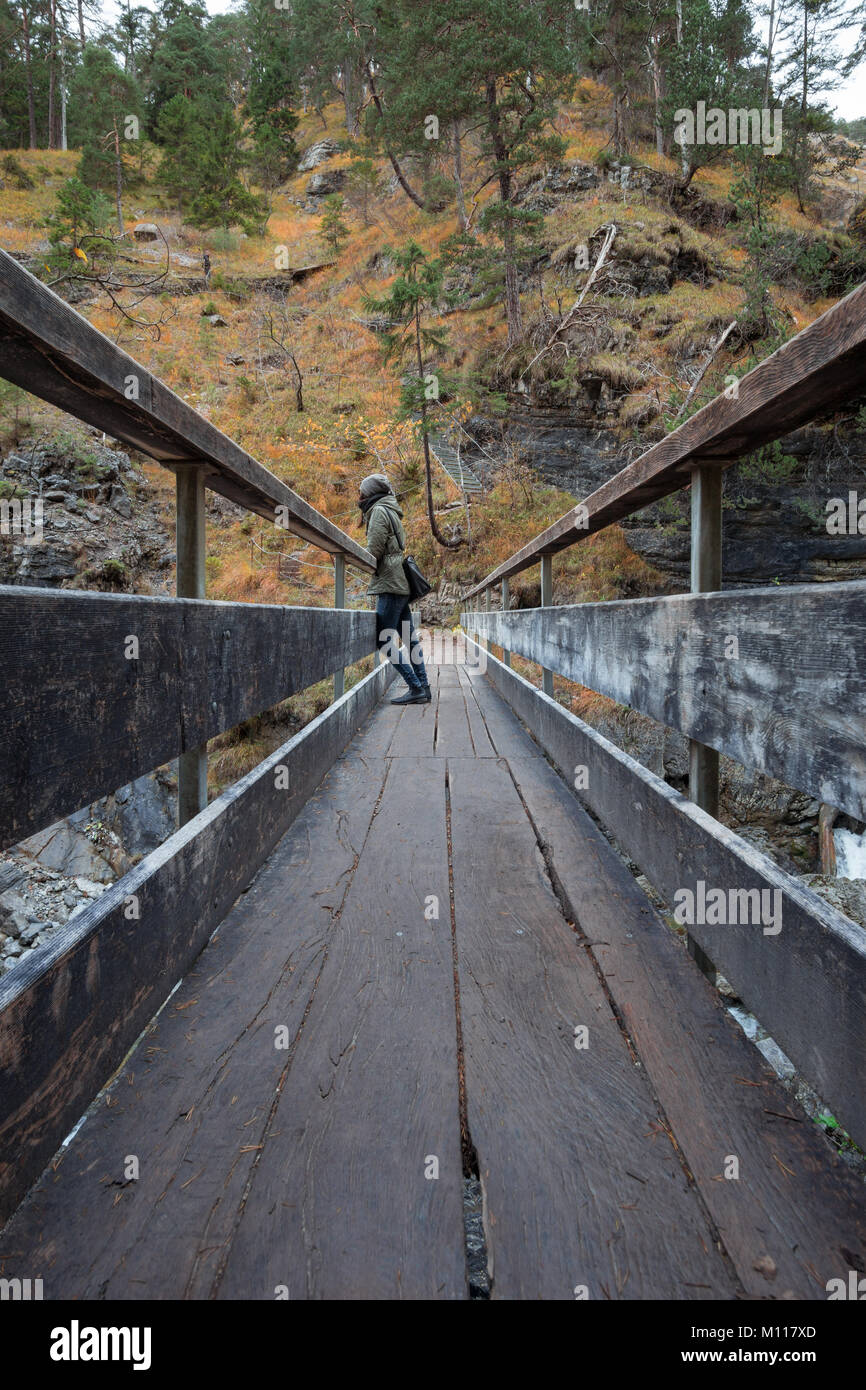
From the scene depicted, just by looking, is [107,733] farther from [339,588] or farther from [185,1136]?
[339,588]

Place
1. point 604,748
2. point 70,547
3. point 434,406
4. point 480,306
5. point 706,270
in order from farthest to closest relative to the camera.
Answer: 1. point 480,306
2. point 706,270
3. point 434,406
4. point 70,547
5. point 604,748

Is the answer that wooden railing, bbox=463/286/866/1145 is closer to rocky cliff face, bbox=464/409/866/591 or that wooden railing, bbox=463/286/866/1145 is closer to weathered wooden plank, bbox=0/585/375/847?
weathered wooden plank, bbox=0/585/375/847

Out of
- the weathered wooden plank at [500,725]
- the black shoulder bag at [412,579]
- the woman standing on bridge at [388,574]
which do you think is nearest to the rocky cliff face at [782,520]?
the weathered wooden plank at [500,725]

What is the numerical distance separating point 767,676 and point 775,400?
461 millimetres

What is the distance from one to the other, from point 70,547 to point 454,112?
14544 mm

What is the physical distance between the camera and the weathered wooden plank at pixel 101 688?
800 millimetres

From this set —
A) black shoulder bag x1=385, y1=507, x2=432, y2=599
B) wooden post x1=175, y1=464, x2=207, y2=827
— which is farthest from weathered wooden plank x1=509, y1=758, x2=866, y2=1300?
black shoulder bag x1=385, y1=507, x2=432, y2=599

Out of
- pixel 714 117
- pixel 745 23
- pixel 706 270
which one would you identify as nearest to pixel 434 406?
pixel 706 270

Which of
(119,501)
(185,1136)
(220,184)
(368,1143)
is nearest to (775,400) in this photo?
(368,1143)

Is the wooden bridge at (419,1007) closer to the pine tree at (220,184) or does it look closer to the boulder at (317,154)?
the pine tree at (220,184)

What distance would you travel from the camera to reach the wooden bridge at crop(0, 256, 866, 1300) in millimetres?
803

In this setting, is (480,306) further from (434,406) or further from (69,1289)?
(69,1289)

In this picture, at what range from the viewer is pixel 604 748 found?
6.97ft

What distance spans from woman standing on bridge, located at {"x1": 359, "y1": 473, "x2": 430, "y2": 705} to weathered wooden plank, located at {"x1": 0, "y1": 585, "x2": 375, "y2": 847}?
357 centimetres
